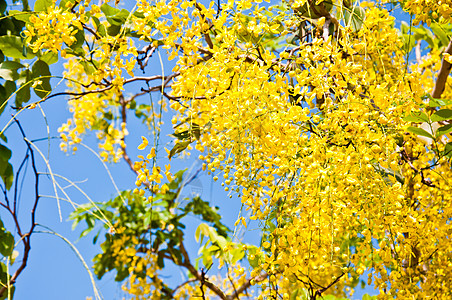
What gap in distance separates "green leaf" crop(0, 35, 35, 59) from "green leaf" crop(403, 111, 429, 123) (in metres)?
1.01

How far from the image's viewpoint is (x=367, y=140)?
87 centimetres

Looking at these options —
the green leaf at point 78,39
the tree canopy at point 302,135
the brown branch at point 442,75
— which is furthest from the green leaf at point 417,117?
the green leaf at point 78,39

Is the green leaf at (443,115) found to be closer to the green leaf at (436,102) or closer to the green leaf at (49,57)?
the green leaf at (436,102)

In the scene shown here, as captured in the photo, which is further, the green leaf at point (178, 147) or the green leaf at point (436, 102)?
the green leaf at point (178, 147)

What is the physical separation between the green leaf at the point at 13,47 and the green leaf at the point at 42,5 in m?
0.13

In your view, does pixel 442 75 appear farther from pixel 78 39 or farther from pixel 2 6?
pixel 2 6

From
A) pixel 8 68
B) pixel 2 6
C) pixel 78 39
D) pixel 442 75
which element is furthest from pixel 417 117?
pixel 2 6

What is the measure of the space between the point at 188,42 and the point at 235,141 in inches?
10.4

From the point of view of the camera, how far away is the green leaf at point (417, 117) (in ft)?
2.76

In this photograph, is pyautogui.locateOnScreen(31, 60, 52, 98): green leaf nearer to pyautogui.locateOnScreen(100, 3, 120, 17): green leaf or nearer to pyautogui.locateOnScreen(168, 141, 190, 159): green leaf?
pyautogui.locateOnScreen(100, 3, 120, 17): green leaf

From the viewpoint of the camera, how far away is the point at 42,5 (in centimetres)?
115

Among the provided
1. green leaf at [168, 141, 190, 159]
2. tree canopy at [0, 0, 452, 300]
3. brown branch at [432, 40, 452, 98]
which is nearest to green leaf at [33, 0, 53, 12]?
tree canopy at [0, 0, 452, 300]

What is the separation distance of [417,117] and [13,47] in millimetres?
1069

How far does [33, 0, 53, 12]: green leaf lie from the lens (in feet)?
3.75
